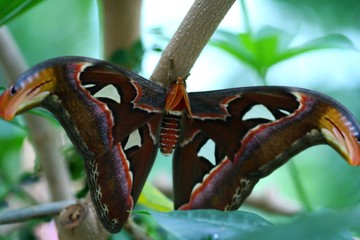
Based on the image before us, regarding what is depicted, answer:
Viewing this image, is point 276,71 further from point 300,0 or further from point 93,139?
point 93,139

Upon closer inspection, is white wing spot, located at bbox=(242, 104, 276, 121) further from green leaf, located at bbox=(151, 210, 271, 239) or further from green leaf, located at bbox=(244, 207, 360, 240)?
green leaf, located at bbox=(244, 207, 360, 240)

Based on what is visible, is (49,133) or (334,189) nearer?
(49,133)

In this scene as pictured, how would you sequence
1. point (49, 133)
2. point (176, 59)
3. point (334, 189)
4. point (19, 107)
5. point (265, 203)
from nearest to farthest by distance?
1. point (19, 107)
2. point (176, 59)
3. point (49, 133)
4. point (265, 203)
5. point (334, 189)

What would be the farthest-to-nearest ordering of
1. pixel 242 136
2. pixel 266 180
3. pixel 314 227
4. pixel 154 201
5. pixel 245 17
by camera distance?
pixel 266 180 < pixel 245 17 < pixel 154 201 < pixel 242 136 < pixel 314 227

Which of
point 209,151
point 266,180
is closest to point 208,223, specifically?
point 209,151

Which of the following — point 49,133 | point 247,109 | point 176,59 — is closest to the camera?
point 176,59

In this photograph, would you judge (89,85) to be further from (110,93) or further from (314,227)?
(314,227)

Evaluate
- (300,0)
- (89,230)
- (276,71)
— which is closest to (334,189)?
(276,71)
